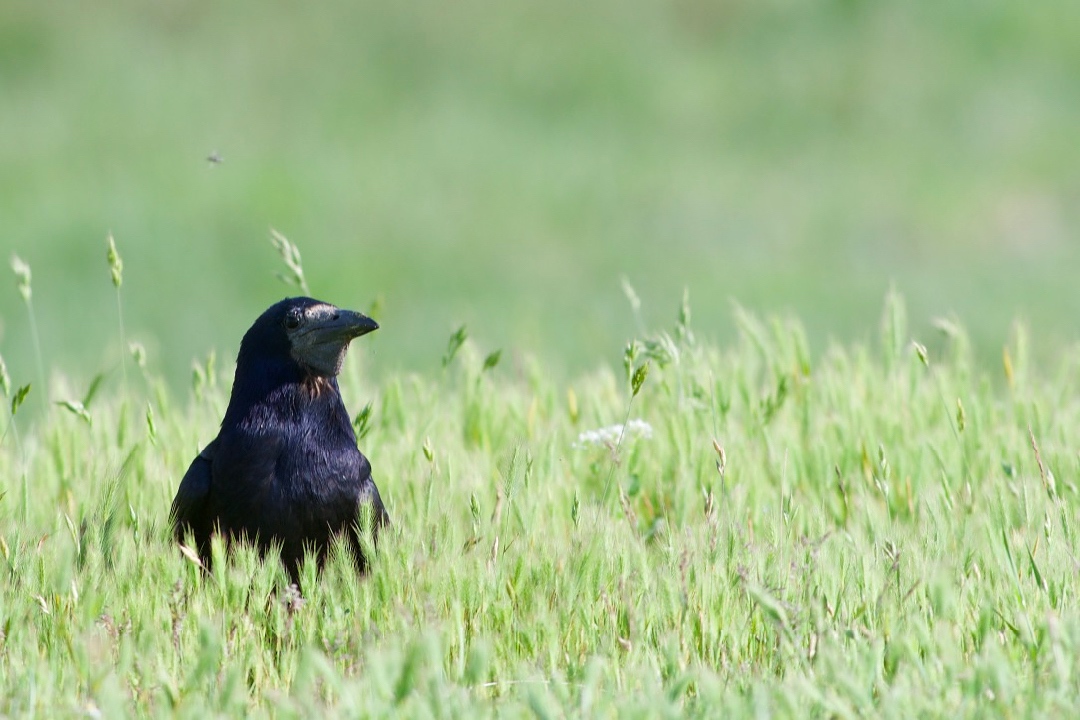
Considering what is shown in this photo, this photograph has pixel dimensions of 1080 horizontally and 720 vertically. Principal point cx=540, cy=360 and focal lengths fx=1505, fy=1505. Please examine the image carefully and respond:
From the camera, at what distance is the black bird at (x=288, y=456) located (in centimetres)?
327

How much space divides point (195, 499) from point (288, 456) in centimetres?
24

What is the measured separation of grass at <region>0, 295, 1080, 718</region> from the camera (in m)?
2.52

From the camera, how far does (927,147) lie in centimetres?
1370

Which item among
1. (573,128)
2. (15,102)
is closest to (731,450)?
(573,128)

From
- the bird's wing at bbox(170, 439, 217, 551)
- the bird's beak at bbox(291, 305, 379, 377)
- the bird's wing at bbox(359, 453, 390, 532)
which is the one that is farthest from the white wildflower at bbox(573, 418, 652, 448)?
the bird's wing at bbox(170, 439, 217, 551)

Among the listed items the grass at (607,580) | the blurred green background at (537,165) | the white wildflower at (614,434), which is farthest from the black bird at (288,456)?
the blurred green background at (537,165)

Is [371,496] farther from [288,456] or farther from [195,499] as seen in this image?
[195,499]

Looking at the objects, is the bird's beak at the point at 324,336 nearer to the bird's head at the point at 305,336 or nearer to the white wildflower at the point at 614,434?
the bird's head at the point at 305,336

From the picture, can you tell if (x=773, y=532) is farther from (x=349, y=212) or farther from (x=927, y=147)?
(x=927, y=147)

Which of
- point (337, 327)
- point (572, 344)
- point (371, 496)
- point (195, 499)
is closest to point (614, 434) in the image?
point (371, 496)

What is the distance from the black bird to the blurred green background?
138 inches

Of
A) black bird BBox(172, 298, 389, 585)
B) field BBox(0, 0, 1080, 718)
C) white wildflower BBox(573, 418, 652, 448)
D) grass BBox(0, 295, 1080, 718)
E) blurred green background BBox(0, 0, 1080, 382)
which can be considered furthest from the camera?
blurred green background BBox(0, 0, 1080, 382)

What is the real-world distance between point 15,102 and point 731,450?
447 inches

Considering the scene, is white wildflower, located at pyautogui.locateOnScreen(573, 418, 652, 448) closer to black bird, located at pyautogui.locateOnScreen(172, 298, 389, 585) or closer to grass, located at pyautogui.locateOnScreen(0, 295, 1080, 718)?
grass, located at pyautogui.locateOnScreen(0, 295, 1080, 718)
